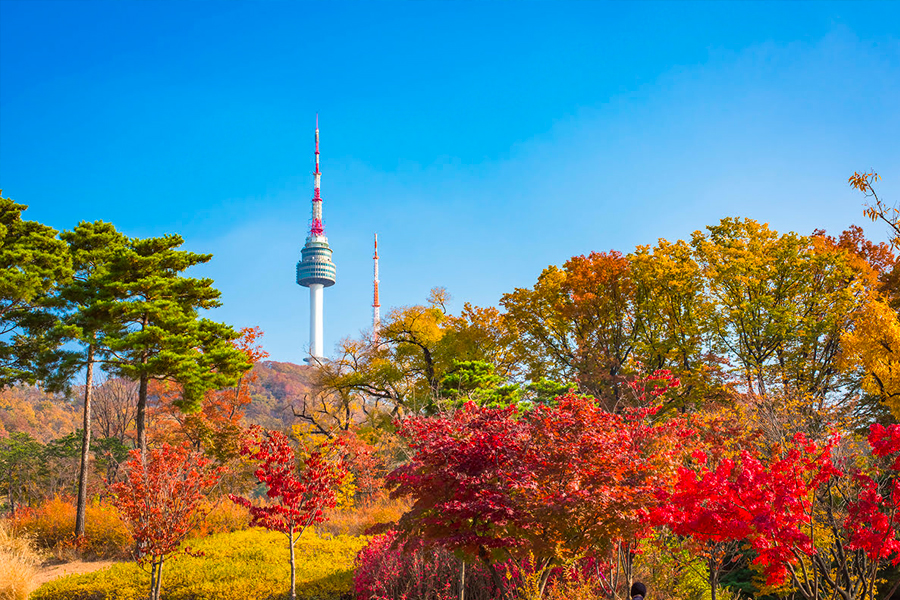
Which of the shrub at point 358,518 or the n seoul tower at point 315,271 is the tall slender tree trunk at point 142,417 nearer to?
the shrub at point 358,518

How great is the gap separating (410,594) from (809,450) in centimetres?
580

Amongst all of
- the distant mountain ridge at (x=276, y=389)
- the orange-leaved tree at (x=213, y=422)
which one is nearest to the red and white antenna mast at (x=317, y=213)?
the distant mountain ridge at (x=276, y=389)

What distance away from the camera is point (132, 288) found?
17500mm

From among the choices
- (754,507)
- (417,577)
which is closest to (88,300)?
(417,577)

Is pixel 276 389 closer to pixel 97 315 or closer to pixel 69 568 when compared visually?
pixel 97 315

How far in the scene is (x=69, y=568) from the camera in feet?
43.7

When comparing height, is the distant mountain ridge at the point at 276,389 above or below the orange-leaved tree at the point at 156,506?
above

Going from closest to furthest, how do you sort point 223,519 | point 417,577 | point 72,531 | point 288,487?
1. point 417,577
2. point 288,487
3. point 72,531
4. point 223,519

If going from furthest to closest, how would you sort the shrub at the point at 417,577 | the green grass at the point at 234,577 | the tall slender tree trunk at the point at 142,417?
the tall slender tree trunk at the point at 142,417
the green grass at the point at 234,577
the shrub at the point at 417,577

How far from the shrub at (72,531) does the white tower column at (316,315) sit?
100m

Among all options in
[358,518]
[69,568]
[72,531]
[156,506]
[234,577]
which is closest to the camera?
[156,506]

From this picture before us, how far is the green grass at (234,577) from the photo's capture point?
9852 millimetres

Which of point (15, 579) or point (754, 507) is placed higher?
point (754, 507)

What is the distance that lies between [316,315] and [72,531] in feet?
334
